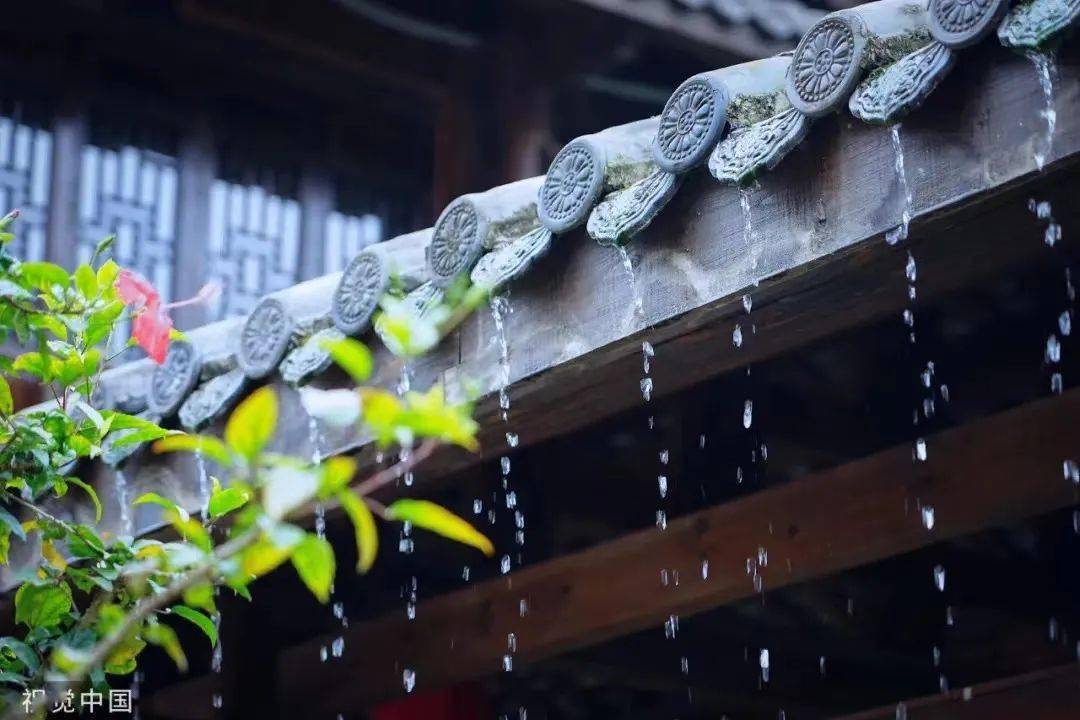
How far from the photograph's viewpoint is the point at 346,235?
6.04 meters

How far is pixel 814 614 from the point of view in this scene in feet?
15.5

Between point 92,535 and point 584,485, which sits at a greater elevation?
point 584,485

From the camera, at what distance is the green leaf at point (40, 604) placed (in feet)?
8.09

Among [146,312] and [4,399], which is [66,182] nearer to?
[146,312]

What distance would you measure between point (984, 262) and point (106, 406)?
241 centimetres

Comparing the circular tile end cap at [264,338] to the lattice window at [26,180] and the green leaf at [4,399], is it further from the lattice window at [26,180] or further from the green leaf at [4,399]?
the lattice window at [26,180]

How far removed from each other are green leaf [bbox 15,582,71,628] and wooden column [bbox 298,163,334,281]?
11.0ft

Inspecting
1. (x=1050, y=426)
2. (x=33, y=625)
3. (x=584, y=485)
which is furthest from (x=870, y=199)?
(x=584, y=485)

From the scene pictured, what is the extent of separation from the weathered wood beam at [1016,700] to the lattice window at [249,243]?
308cm

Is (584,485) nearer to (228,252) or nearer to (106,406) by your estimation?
(106,406)

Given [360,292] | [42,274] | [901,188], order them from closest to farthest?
1. [901,188]
2. [42,274]
3. [360,292]

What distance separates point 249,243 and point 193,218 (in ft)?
0.78

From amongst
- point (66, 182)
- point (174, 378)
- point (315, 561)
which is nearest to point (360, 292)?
point (174, 378)

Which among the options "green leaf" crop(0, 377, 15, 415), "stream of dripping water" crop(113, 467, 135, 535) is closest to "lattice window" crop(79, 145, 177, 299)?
"stream of dripping water" crop(113, 467, 135, 535)
